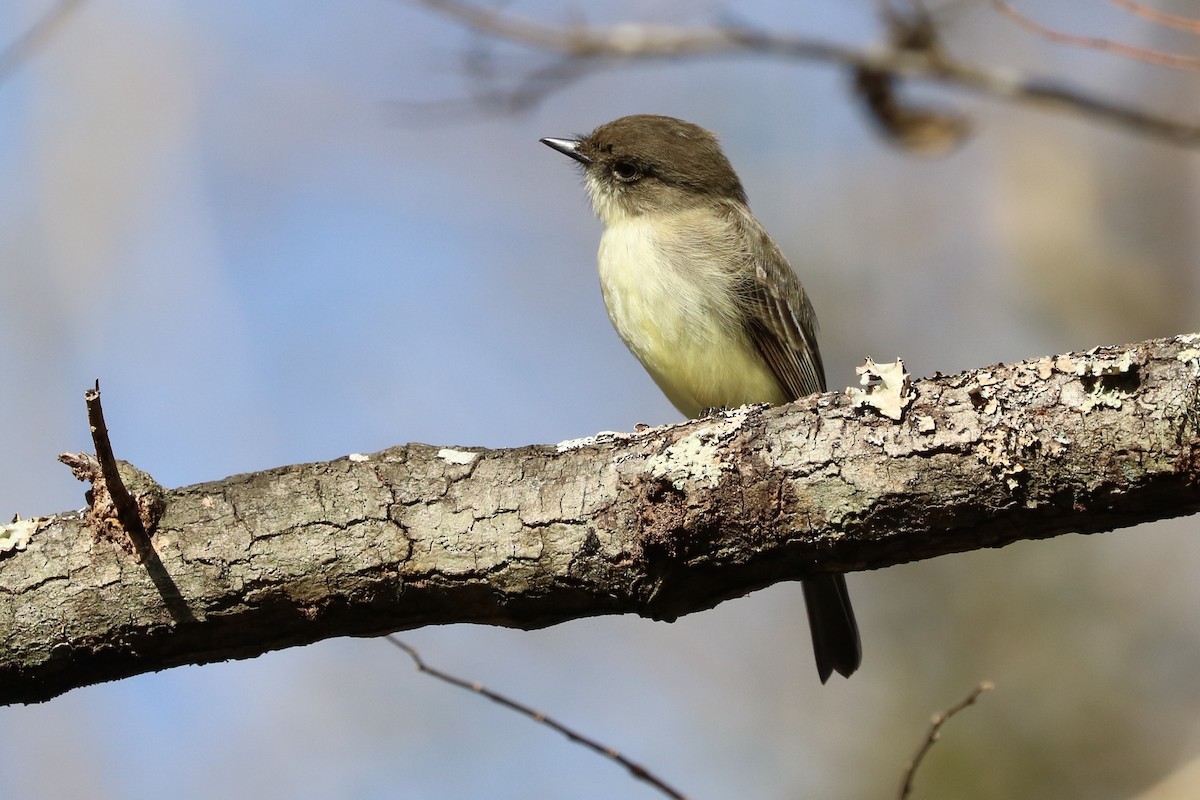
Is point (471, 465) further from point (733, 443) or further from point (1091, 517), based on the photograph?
point (1091, 517)

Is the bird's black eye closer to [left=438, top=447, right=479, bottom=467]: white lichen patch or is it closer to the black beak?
the black beak

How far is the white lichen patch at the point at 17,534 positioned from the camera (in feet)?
10.6

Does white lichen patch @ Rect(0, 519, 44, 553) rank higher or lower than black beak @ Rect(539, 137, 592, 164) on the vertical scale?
lower

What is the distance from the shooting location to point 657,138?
20.1 feet

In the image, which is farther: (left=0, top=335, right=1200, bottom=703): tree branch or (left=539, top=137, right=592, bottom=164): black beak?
(left=539, top=137, right=592, bottom=164): black beak

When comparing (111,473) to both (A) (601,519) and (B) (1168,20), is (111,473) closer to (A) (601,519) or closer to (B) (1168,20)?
(A) (601,519)

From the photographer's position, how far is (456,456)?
3281 millimetres

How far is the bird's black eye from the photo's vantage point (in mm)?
6035

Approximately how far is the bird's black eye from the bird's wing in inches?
19.4

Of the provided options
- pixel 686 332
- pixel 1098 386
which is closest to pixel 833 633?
pixel 686 332

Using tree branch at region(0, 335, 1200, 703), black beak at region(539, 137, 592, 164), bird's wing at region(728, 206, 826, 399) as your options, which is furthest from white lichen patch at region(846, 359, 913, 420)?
black beak at region(539, 137, 592, 164)

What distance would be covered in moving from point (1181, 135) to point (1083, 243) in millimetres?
5240

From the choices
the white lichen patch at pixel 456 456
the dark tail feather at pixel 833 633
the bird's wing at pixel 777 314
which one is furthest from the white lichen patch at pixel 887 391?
the bird's wing at pixel 777 314

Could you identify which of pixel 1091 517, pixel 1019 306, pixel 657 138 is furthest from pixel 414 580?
pixel 1019 306
